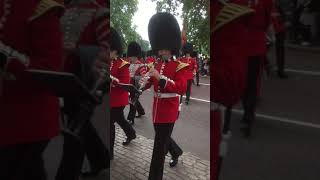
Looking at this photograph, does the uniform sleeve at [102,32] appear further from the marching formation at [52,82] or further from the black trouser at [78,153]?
the black trouser at [78,153]

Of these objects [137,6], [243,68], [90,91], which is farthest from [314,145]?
[137,6]

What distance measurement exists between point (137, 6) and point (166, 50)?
0.57 m

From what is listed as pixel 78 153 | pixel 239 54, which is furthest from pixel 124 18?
pixel 239 54

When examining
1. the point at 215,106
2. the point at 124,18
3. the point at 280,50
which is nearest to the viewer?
the point at 280,50

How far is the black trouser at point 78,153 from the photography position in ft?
2.93

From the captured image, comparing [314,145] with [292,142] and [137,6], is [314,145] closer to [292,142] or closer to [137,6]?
[292,142]

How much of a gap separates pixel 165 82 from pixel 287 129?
6.50ft

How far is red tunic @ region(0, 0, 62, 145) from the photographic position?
794 mm

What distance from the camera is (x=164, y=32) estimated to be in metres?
1.50

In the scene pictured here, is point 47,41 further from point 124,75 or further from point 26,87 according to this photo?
point 124,75

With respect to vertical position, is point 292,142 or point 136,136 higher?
point 292,142

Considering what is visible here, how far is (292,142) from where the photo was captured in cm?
68

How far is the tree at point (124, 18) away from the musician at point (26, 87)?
1.01ft

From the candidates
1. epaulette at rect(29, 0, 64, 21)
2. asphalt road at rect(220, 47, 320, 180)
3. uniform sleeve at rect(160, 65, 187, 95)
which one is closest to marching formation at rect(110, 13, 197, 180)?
uniform sleeve at rect(160, 65, 187, 95)
